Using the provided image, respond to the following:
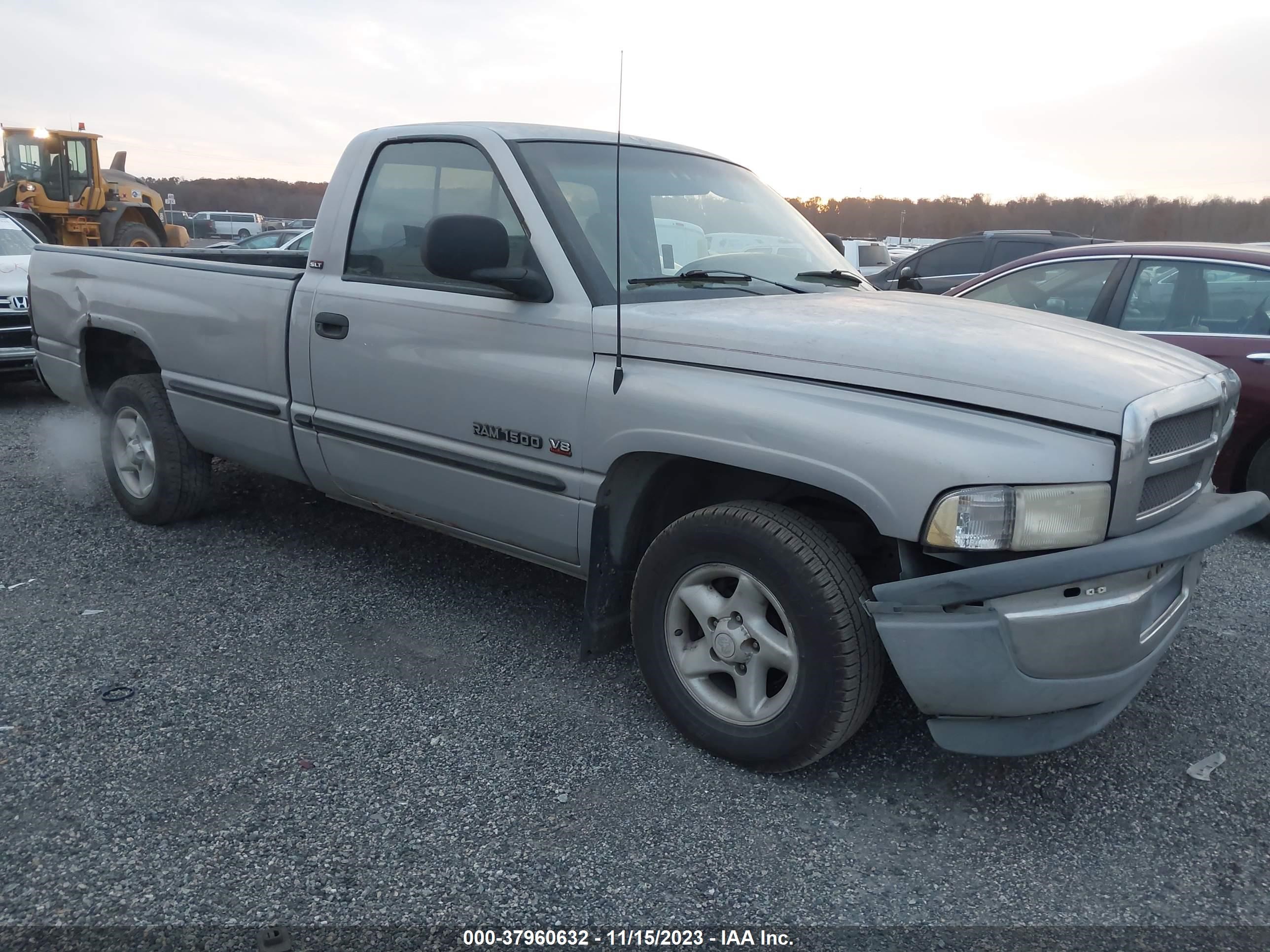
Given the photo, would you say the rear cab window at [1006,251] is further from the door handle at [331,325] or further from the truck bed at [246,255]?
the door handle at [331,325]

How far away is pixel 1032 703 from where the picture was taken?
2457 mm

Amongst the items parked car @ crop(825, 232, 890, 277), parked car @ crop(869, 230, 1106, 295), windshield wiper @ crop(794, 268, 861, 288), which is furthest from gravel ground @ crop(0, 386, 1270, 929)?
parked car @ crop(825, 232, 890, 277)

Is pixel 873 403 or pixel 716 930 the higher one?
pixel 873 403

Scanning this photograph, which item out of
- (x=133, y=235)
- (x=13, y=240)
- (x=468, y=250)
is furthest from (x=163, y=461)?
(x=133, y=235)

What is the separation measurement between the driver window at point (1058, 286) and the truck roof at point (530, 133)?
2716 mm

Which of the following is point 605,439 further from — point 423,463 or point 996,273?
point 996,273

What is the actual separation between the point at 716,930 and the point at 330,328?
263 cm

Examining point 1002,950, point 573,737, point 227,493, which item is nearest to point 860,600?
point 1002,950

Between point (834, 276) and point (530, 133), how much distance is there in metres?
1.26

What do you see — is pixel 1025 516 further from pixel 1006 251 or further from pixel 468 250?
pixel 1006 251

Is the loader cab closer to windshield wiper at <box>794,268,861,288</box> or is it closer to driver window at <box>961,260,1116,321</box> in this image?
driver window at <box>961,260,1116,321</box>

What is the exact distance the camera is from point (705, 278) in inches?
131

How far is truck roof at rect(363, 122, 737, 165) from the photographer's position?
11.6ft

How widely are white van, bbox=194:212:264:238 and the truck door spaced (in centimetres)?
4492
